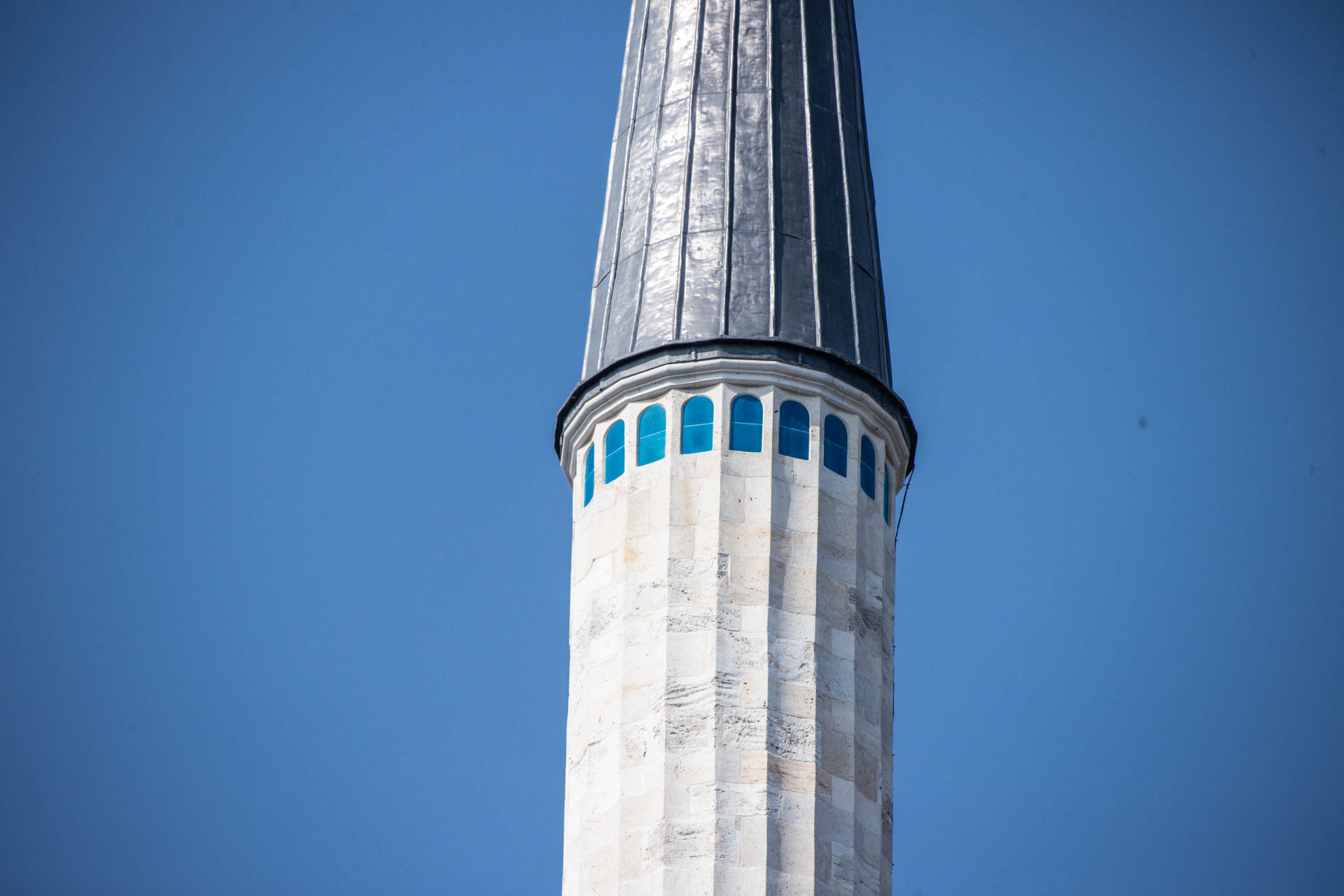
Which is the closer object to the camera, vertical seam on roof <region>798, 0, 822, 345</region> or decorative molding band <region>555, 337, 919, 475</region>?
decorative molding band <region>555, 337, 919, 475</region>

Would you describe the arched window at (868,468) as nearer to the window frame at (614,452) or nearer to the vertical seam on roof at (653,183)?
the window frame at (614,452)

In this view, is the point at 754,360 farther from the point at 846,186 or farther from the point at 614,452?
the point at 846,186

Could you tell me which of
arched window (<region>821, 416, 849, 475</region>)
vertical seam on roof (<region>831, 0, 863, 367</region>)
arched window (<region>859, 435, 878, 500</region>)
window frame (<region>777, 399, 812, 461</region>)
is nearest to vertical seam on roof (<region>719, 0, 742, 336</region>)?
window frame (<region>777, 399, 812, 461</region>)

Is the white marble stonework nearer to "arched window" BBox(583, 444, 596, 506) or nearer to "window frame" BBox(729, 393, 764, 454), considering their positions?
"window frame" BBox(729, 393, 764, 454)

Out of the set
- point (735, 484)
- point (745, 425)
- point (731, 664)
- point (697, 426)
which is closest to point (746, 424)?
point (745, 425)

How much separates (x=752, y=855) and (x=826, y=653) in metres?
2.19

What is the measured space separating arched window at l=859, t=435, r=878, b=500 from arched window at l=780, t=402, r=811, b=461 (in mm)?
685

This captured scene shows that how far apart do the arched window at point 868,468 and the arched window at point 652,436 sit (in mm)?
1952

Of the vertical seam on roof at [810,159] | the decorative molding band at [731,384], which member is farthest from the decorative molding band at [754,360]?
the vertical seam on roof at [810,159]

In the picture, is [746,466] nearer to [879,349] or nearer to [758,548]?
[758,548]

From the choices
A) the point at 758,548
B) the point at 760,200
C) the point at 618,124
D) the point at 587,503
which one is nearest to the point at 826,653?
the point at 758,548

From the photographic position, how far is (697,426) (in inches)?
966

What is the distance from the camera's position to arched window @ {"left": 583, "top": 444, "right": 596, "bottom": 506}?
2527cm

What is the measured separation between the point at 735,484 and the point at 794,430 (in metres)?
0.96
